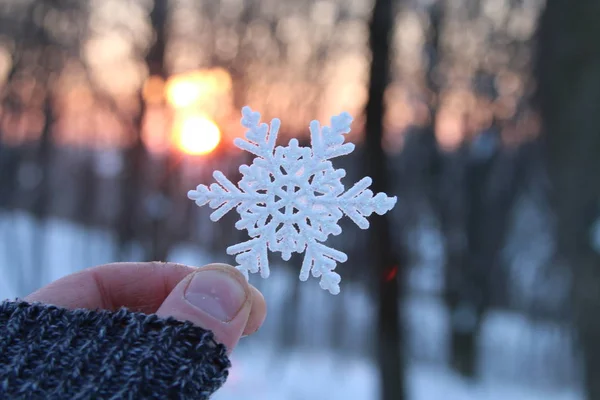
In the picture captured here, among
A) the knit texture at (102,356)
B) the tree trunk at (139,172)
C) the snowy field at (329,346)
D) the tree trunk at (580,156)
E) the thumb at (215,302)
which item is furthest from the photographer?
the snowy field at (329,346)

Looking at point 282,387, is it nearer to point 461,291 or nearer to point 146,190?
point 461,291

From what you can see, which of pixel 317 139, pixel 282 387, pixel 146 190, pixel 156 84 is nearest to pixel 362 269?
pixel 282 387

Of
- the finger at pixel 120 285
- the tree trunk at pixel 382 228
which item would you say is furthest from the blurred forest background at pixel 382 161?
the finger at pixel 120 285

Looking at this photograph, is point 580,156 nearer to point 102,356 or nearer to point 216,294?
point 216,294

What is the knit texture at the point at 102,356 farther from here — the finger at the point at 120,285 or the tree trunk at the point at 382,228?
the tree trunk at the point at 382,228

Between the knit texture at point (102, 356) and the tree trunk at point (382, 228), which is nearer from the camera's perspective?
the knit texture at point (102, 356)

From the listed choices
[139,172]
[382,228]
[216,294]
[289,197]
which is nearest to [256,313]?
[216,294]
